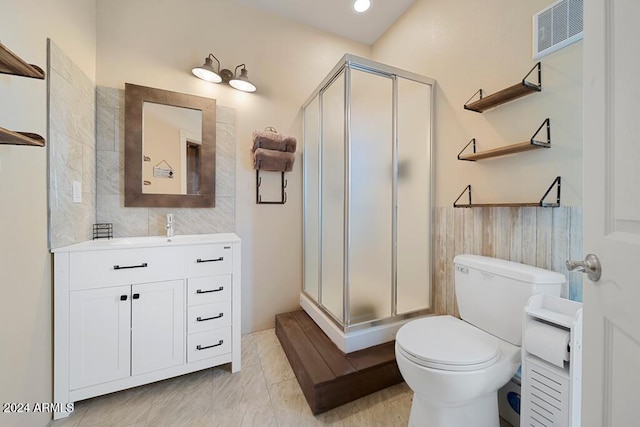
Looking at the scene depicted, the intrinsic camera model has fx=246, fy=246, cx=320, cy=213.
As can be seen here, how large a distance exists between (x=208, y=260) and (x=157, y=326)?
18.4 inches

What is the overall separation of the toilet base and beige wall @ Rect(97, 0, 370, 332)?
141cm

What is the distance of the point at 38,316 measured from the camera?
1.20 meters

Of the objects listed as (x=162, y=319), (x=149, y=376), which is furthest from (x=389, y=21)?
(x=149, y=376)

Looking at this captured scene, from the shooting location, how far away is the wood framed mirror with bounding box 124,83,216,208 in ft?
5.90

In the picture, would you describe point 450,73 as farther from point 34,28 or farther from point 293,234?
point 34,28

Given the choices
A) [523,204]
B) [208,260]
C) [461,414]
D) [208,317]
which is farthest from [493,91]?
[208,317]

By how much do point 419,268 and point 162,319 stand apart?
1784 mm

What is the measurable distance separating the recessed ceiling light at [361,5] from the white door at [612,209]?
195cm

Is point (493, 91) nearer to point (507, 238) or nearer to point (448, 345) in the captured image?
point (507, 238)

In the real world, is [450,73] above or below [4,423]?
above

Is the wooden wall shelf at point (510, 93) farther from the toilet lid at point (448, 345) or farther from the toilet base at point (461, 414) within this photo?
the toilet base at point (461, 414)

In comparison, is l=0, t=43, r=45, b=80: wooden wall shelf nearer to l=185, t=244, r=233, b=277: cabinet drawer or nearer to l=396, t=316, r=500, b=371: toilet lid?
Answer: l=185, t=244, r=233, b=277: cabinet drawer

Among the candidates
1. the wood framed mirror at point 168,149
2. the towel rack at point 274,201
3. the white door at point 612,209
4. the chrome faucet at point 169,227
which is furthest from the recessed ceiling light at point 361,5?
the chrome faucet at point 169,227

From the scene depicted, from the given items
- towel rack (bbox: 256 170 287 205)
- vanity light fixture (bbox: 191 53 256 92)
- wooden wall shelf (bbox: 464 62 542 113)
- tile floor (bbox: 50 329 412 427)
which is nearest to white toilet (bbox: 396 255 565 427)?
tile floor (bbox: 50 329 412 427)
